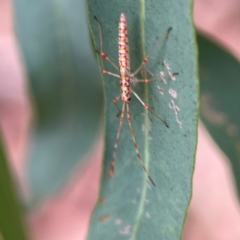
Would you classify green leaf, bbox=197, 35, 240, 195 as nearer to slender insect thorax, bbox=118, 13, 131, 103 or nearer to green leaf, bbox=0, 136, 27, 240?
slender insect thorax, bbox=118, 13, 131, 103

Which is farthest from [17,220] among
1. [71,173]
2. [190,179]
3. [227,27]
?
[227,27]

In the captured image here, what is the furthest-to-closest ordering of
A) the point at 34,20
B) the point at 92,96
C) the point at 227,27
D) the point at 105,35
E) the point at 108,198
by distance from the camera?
1. the point at 227,27
2. the point at 92,96
3. the point at 34,20
4. the point at 108,198
5. the point at 105,35

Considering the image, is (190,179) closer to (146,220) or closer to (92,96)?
(146,220)

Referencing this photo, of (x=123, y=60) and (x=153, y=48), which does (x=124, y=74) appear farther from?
(x=153, y=48)

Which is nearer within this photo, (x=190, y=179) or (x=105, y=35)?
(x=190, y=179)

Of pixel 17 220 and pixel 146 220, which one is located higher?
pixel 146 220

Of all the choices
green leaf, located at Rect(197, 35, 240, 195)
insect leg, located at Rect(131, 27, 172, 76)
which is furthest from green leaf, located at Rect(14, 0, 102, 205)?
insect leg, located at Rect(131, 27, 172, 76)
